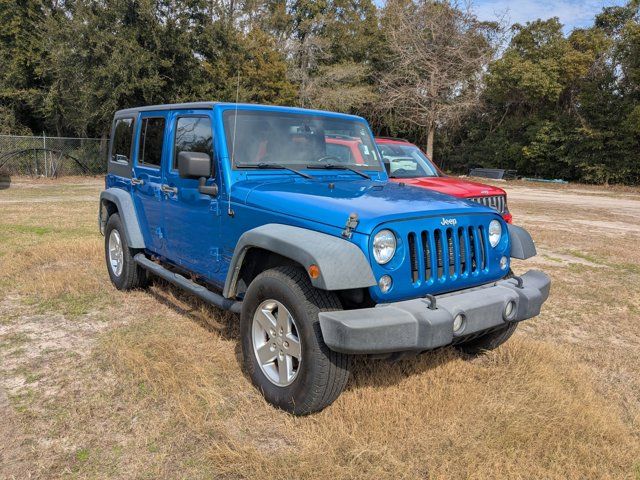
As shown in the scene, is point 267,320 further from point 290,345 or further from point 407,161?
point 407,161

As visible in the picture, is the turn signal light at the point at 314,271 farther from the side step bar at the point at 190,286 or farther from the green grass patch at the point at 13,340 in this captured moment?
the green grass patch at the point at 13,340

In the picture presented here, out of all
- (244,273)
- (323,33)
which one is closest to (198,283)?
(244,273)

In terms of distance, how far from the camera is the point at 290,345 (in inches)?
125

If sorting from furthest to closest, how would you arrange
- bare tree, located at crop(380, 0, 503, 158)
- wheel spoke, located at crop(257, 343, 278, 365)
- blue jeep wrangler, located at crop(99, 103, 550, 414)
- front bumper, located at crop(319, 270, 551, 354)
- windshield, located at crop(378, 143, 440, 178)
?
1. bare tree, located at crop(380, 0, 503, 158)
2. windshield, located at crop(378, 143, 440, 178)
3. wheel spoke, located at crop(257, 343, 278, 365)
4. blue jeep wrangler, located at crop(99, 103, 550, 414)
5. front bumper, located at crop(319, 270, 551, 354)

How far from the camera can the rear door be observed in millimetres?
4828

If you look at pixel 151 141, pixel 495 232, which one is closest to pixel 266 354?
pixel 495 232

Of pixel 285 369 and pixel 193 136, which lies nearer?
pixel 285 369

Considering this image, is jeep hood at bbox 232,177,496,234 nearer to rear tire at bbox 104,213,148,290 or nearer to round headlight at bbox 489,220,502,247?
round headlight at bbox 489,220,502,247

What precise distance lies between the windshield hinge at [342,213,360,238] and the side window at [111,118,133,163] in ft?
11.4

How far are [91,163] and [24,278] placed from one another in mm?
19300

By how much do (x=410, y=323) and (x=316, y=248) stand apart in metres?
0.66

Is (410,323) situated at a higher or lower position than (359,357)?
higher

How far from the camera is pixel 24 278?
238 inches

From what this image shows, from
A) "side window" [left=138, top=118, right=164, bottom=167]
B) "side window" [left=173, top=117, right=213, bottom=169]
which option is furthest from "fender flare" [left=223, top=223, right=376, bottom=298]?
"side window" [left=138, top=118, right=164, bottom=167]
